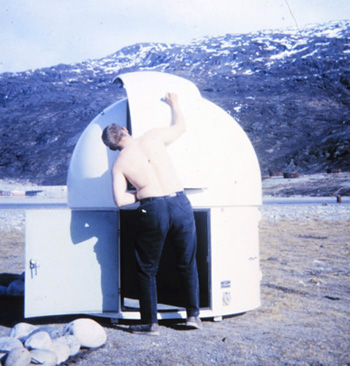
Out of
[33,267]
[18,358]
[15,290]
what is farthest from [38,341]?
[15,290]

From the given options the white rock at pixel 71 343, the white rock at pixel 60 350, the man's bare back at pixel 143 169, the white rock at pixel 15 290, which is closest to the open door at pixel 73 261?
the man's bare back at pixel 143 169

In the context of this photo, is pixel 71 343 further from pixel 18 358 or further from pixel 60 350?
pixel 18 358

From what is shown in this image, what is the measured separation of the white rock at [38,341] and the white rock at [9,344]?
6 cm

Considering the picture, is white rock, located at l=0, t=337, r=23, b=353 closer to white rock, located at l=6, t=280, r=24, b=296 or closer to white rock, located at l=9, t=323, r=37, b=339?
white rock, located at l=9, t=323, r=37, b=339

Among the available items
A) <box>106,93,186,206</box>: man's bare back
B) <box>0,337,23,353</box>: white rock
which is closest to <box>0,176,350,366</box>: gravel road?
<box>0,337,23,353</box>: white rock

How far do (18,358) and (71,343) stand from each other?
534 millimetres

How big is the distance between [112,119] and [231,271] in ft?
6.56

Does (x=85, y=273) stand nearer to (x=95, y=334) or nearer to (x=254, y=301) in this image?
(x=95, y=334)

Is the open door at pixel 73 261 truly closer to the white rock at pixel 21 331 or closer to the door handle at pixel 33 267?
the door handle at pixel 33 267

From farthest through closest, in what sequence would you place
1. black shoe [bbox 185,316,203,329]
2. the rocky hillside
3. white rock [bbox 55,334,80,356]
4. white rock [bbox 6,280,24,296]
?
1. the rocky hillside
2. white rock [bbox 6,280,24,296]
3. black shoe [bbox 185,316,203,329]
4. white rock [bbox 55,334,80,356]

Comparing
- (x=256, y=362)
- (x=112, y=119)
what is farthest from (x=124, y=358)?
(x=112, y=119)

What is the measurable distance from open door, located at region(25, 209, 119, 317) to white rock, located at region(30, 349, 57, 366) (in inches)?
39.8

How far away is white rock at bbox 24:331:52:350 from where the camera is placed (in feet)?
11.6

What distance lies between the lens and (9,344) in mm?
3514
